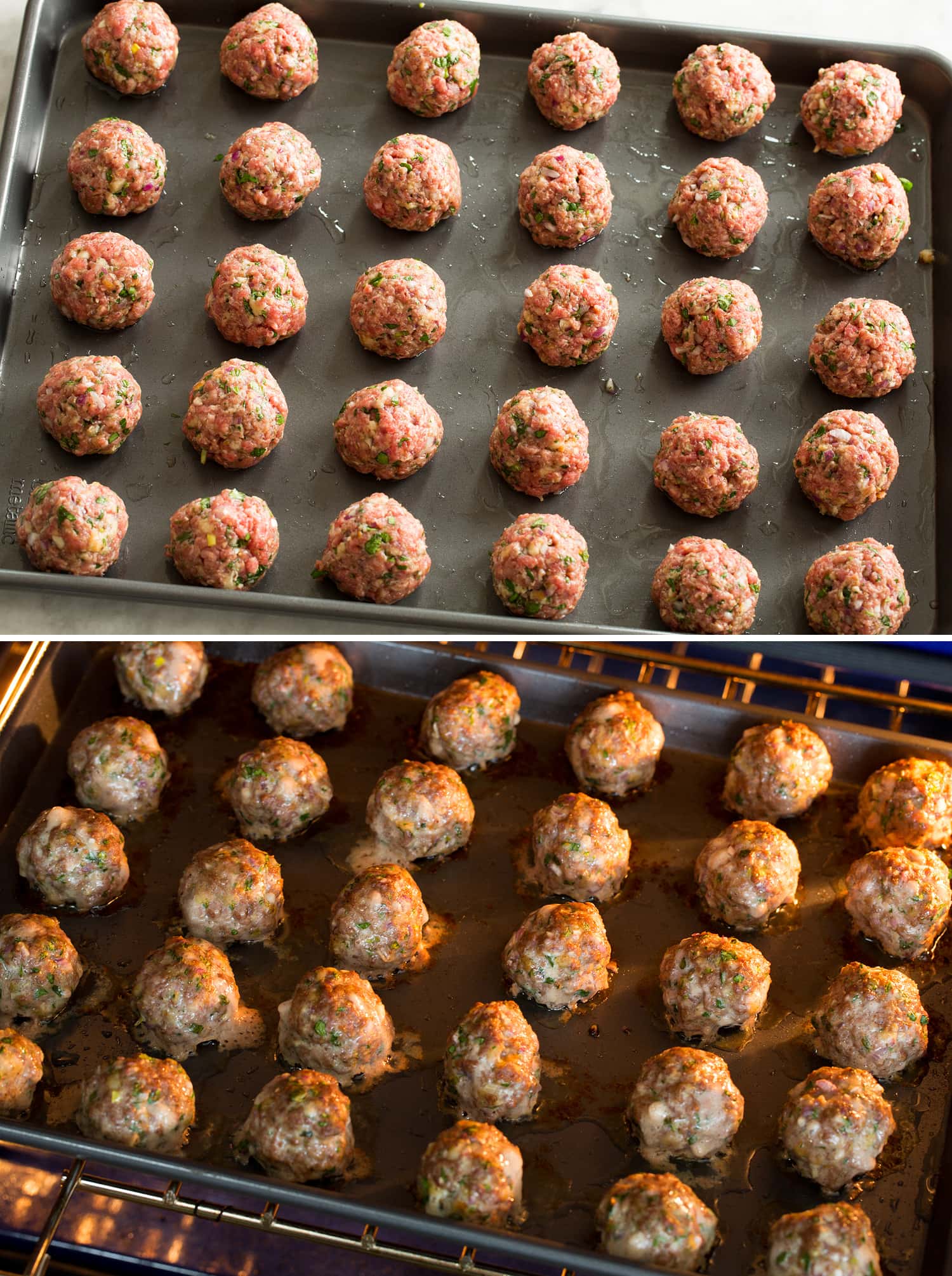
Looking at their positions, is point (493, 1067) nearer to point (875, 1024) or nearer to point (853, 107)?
point (875, 1024)

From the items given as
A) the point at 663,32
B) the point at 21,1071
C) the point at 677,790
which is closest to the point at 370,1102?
the point at 21,1071

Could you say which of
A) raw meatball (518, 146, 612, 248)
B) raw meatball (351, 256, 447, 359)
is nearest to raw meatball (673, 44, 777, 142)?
raw meatball (518, 146, 612, 248)

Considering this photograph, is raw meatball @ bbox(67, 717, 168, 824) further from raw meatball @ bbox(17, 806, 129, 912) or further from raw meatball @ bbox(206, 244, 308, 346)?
raw meatball @ bbox(206, 244, 308, 346)

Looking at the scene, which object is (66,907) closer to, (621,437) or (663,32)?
(621,437)

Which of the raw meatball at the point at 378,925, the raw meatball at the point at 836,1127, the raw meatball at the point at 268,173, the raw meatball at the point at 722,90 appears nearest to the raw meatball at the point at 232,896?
the raw meatball at the point at 378,925

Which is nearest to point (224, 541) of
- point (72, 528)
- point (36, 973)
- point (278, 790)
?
point (72, 528)
